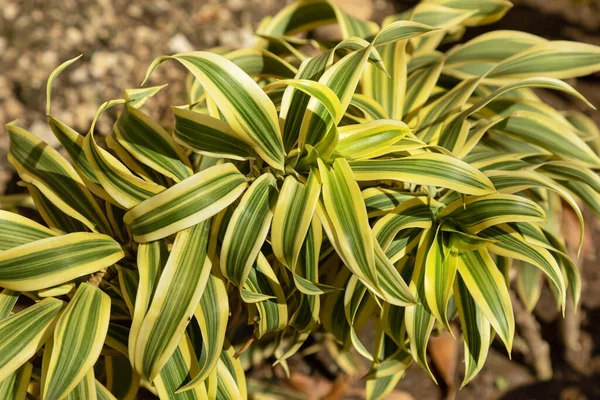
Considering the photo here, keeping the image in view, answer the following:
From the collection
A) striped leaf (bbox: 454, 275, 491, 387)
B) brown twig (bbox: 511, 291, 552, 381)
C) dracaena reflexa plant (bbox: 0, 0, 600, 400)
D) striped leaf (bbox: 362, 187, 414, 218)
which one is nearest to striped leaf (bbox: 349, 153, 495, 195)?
dracaena reflexa plant (bbox: 0, 0, 600, 400)

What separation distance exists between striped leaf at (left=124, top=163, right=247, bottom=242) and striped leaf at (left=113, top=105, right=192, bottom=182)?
0.12m

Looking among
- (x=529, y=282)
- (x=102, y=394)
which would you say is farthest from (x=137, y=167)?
(x=529, y=282)

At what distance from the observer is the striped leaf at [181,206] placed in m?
0.86

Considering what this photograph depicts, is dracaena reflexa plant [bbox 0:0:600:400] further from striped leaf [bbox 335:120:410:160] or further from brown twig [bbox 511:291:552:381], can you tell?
brown twig [bbox 511:291:552:381]

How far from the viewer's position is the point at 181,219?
34.0 inches

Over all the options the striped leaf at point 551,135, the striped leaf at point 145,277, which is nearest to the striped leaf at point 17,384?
the striped leaf at point 145,277

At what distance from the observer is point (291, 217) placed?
87cm

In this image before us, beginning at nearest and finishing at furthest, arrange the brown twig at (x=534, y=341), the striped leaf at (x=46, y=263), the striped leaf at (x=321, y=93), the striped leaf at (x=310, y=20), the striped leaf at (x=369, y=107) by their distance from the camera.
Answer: the striped leaf at (x=321, y=93) → the striped leaf at (x=46, y=263) → the striped leaf at (x=369, y=107) → the striped leaf at (x=310, y=20) → the brown twig at (x=534, y=341)

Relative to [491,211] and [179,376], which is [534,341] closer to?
[491,211]

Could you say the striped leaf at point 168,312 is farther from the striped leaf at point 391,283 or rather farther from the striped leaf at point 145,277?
the striped leaf at point 391,283

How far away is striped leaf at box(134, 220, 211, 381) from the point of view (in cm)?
87

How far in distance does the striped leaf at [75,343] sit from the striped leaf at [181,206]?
15 cm

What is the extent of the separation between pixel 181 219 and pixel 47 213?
0.36 metres

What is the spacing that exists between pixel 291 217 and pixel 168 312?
225mm
